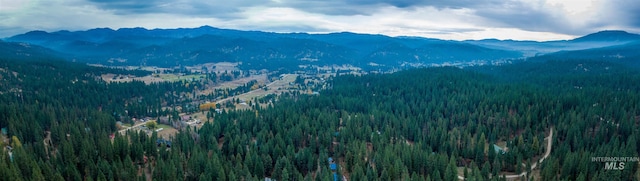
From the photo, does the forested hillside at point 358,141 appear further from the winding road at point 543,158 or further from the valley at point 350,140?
the winding road at point 543,158

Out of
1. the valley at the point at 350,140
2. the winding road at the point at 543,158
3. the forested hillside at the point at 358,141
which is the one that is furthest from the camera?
the winding road at the point at 543,158

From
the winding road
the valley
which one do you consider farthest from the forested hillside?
the winding road

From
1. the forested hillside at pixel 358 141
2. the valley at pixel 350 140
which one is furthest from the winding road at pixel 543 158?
the forested hillside at pixel 358 141

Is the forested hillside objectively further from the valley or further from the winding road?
the winding road

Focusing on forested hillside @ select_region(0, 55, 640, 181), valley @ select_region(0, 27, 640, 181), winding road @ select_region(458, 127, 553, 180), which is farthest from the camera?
winding road @ select_region(458, 127, 553, 180)

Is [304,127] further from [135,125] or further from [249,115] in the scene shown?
[135,125]

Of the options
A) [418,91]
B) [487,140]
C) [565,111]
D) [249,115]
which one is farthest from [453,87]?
[249,115]

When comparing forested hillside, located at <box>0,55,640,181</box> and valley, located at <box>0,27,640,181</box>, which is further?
valley, located at <box>0,27,640,181</box>

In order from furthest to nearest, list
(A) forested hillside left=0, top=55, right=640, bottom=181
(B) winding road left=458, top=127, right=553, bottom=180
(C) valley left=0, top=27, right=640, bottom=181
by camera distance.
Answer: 1. (B) winding road left=458, top=127, right=553, bottom=180
2. (C) valley left=0, top=27, right=640, bottom=181
3. (A) forested hillside left=0, top=55, right=640, bottom=181

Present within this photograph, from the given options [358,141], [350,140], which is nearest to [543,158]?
[358,141]
